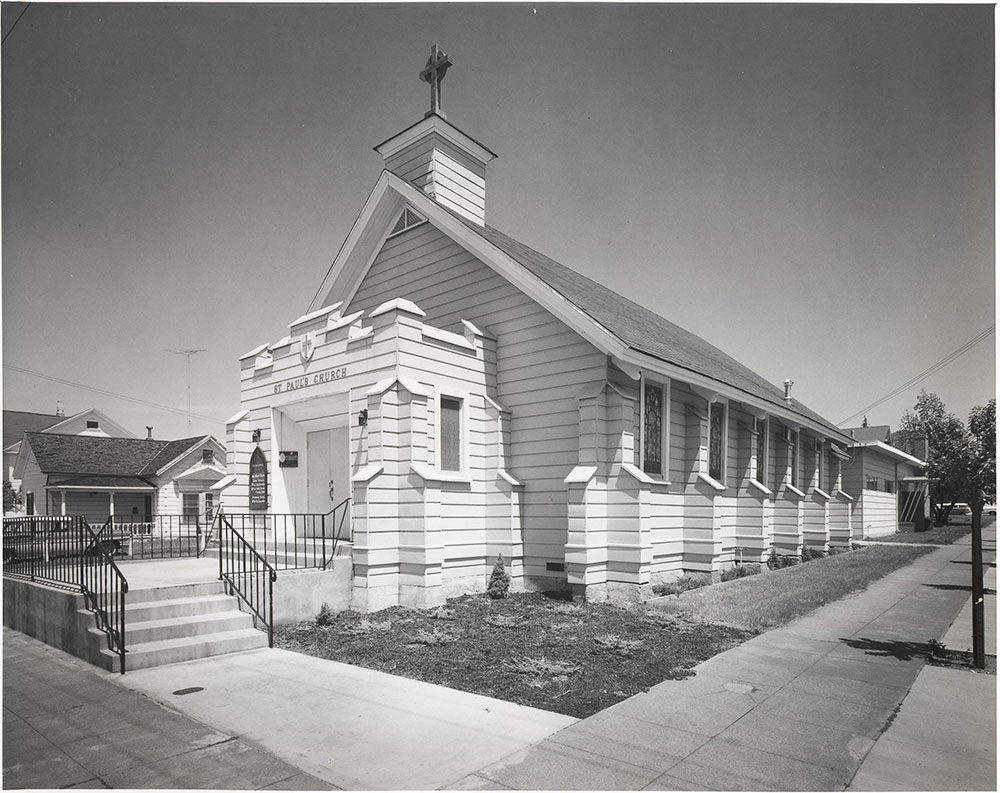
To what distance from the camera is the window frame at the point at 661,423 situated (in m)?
13.9

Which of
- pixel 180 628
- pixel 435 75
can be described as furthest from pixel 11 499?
pixel 180 628

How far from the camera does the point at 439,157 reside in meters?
16.5

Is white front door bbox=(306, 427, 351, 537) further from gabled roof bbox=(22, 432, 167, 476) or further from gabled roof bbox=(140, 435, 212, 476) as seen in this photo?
gabled roof bbox=(140, 435, 212, 476)

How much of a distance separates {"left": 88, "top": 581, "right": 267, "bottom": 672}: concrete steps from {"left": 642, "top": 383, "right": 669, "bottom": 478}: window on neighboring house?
25.5 ft

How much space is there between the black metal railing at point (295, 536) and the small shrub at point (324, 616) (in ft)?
2.24

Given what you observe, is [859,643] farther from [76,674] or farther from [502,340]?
[76,674]

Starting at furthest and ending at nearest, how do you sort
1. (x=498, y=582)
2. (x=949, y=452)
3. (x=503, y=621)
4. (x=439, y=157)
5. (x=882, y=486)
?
1. (x=882, y=486)
2. (x=439, y=157)
3. (x=498, y=582)
4. (x=503, y=621)
5. (x=949, y=452)

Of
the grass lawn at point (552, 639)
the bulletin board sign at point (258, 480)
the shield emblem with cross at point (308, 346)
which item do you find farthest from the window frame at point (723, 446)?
the bulletin board sign at point (258, 480)

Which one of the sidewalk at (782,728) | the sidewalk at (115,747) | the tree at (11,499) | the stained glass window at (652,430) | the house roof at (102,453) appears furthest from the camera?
the tree at (11,499)

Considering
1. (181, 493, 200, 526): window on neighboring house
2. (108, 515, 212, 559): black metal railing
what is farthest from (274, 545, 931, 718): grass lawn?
(181, 493, 200, 526): window on neighboring house

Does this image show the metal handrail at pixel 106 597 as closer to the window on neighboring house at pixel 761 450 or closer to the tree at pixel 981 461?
the tree at pixel 981 461

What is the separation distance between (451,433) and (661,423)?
4.41 m

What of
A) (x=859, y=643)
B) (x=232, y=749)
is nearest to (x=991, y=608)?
(x=859, y=643)

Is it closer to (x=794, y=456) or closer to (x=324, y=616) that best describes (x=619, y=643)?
(x=324, y=616)
